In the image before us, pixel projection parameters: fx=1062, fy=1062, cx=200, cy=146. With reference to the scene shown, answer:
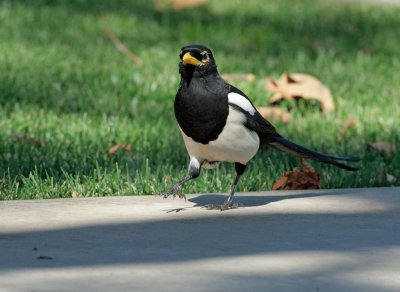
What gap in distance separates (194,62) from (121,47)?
5.68 m

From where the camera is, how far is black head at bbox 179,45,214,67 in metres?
5.23

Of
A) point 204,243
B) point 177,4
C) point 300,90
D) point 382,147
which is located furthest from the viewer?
point 177,4

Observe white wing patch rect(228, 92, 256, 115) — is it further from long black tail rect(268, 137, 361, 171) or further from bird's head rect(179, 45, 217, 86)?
long black tail rect(268, 137, 361, 171)

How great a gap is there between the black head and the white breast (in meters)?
0.27

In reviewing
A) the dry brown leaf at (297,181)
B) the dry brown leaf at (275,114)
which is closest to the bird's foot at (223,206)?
the dry brown leaf at (297,181)

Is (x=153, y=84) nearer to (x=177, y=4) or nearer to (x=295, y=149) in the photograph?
(x=295, y=149)

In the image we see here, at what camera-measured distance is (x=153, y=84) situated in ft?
30.9

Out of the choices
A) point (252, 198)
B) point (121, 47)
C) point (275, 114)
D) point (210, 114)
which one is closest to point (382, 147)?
point (275, 114)

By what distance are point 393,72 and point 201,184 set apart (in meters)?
4.75

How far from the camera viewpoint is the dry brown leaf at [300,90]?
8977mm

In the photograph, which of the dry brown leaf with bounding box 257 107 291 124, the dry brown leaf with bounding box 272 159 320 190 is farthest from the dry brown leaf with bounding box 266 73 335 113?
the dry brown leaf with bounding box 272 159 320 190

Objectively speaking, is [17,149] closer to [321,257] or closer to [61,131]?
[61,131]

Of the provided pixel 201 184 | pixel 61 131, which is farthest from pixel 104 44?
pixel 201 184

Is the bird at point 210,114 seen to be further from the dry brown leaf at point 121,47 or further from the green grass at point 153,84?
the dry brown leaf at point 121,47
